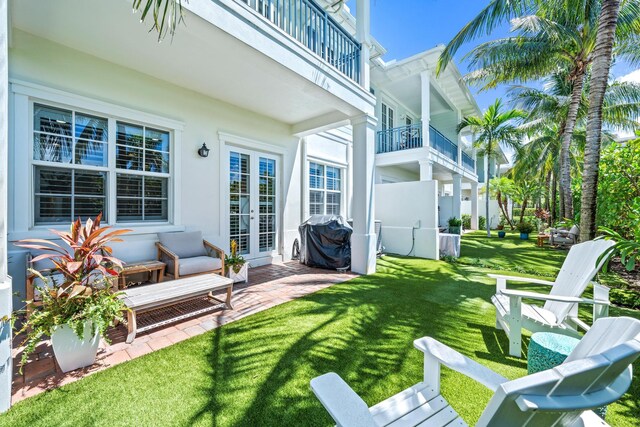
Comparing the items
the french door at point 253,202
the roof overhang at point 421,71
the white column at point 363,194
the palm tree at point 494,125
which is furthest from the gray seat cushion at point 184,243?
the palm tree at point 494,125

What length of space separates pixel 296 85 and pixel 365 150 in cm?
201

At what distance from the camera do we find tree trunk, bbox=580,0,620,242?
15.2ft

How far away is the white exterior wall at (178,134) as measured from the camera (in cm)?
370

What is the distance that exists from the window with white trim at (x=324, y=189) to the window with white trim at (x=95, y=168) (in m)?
3.98

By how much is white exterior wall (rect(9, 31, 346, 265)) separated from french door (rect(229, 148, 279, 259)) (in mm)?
195

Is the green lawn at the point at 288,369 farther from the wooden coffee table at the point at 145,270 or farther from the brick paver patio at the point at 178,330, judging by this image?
the wooden coffee table at the point at 145,270

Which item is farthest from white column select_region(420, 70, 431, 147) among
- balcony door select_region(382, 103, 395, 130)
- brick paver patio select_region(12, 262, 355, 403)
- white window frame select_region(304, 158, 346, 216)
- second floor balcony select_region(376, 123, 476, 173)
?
brick paver patio select_region(12, 262, 355, 403)

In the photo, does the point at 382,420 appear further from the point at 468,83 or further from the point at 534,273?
the point at 468,83

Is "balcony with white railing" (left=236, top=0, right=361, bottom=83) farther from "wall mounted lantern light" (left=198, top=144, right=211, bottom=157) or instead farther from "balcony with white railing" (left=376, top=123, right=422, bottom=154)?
"balcony with white railing" (left=376, top=123, right=422, bottom=154)

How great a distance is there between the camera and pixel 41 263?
3.71 metres

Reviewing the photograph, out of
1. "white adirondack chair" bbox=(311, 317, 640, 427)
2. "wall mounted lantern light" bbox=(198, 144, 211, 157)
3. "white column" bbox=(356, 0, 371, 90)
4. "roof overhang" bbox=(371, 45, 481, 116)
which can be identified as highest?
"roof overhang" bbox=(371, 45, 481, 116)

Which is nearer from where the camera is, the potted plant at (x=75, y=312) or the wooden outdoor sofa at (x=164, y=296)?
the potted plant at (x=75, y=312)

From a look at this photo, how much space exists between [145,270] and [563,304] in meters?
5.43

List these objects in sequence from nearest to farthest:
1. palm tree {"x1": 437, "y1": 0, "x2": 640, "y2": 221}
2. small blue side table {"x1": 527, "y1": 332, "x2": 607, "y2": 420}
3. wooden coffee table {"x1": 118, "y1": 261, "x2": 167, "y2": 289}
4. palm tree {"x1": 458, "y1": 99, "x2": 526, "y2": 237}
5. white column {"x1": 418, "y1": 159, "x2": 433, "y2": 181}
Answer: small blue side table {"x1": 527, "y1": 332, "x2": 607, "y2": 420} < wooden coffee table {"x1": 118, "y1": 261, "x2": 167, "y2": 289} < palm tree {"x1": 437, "y1": 0, "x2": 640, "y2": 221} < white column {"x1": 418, "y1": 159, "x2": 433, "y2": 181} < palm tree {"x1": 458, "y1": 99, "x2": 526, "y2": 237}
